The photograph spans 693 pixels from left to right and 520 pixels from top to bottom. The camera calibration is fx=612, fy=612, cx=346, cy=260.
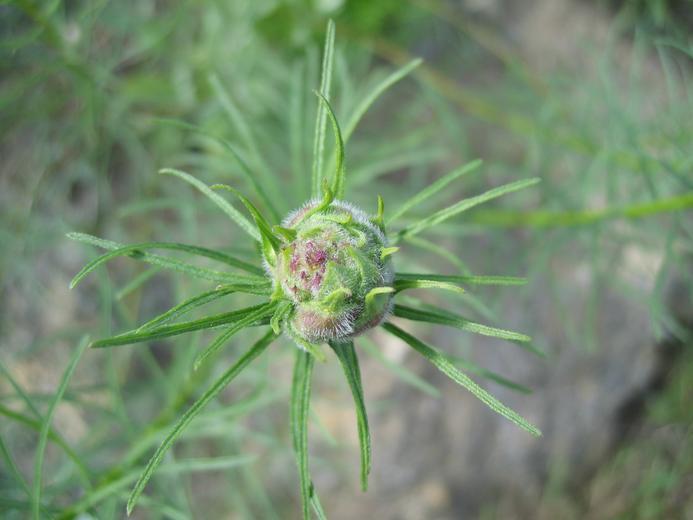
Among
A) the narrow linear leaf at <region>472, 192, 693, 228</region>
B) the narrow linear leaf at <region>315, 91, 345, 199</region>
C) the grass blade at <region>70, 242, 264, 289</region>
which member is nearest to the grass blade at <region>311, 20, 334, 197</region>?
the narrow linear leaf at <region>315, 91, 345, 199</region>

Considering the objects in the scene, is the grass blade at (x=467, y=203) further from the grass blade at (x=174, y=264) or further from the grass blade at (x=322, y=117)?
the grass blade at (x=174, y=264)

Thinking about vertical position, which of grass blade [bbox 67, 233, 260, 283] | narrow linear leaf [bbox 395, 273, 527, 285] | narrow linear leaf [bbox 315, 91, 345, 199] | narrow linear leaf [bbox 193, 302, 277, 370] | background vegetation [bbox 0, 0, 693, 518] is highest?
background vegetation [bbox 0, 0, 693, 518]

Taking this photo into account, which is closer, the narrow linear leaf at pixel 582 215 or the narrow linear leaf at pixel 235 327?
the narrow linear leaf at pixel 235 327

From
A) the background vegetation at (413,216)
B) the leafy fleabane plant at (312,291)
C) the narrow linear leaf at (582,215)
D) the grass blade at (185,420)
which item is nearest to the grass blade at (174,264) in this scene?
the leafy fleabane plant at (312,291)

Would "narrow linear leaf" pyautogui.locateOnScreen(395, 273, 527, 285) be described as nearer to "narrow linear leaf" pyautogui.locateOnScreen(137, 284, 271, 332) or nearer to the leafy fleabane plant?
the leafy fleabane plant

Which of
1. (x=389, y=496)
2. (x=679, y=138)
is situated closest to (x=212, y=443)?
(x=389, y=496)

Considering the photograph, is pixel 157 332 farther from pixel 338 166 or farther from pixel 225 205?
pixel 338 166

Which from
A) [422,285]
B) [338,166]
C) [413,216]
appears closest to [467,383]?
[422,285]
